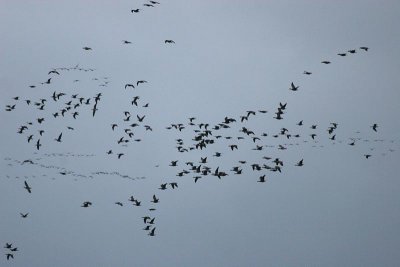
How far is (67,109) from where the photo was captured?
4162 centimetres

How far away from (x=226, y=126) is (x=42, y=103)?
1304 centimetres

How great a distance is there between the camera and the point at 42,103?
139 ft

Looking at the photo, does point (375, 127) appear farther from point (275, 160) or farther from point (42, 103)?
point (42, 103)

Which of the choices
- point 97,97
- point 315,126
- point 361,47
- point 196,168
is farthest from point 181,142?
point 361,47

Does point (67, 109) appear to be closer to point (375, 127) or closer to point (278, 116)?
point (278, 116)

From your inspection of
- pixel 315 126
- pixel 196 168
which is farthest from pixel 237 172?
pixel 315 126

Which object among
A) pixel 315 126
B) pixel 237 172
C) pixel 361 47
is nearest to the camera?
pixel 361 47

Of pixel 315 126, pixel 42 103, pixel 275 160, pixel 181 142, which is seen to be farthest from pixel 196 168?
pixel 42 103

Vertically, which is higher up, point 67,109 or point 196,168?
point 67,109

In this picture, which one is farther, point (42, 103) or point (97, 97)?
point (42, 103)

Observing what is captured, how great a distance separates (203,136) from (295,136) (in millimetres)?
6524

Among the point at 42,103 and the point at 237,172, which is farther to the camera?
the point at 42,103

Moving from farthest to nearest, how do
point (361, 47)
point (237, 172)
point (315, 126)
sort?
point (315, 126), point (237, 172), point (361, 47)

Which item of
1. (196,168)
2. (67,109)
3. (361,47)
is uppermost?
(361,47)
